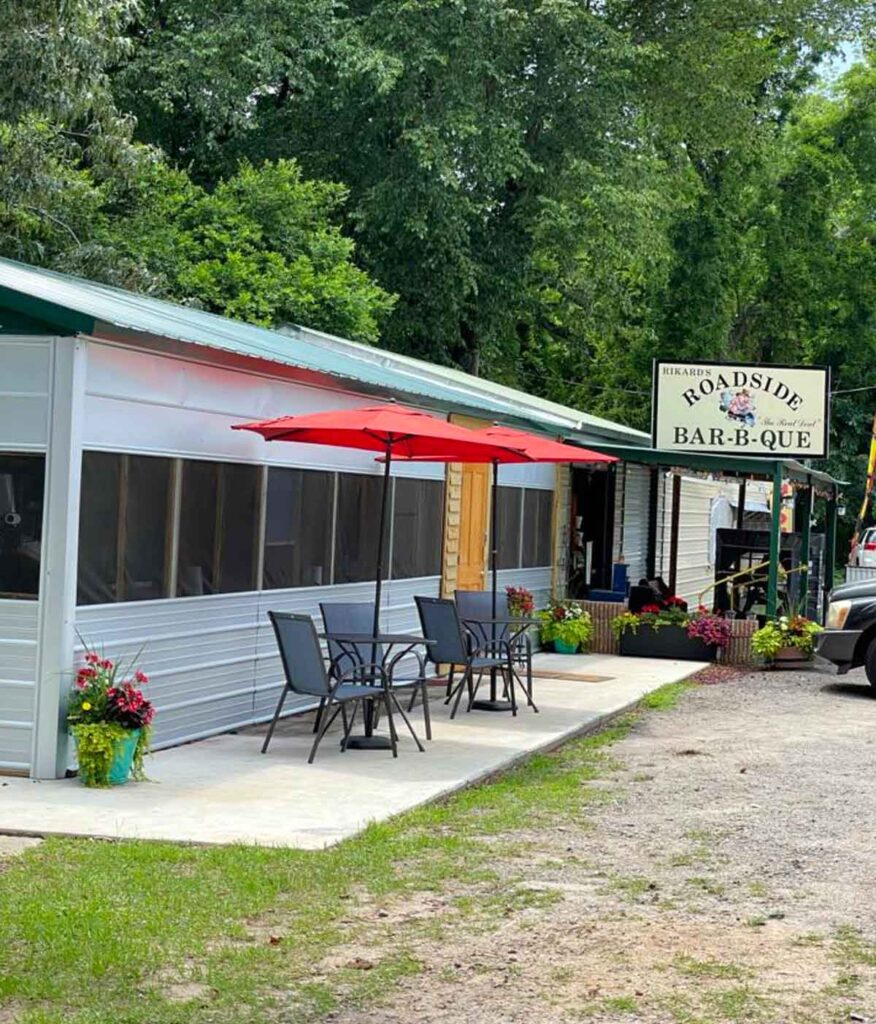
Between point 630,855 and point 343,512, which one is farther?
point 343,512

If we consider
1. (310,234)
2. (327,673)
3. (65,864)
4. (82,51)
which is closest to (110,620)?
(327,673)

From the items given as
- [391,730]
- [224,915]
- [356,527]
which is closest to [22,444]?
[391,730]

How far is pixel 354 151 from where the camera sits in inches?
1110

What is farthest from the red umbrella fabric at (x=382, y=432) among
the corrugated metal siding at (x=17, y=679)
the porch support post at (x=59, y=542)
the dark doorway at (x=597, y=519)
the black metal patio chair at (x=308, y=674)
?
the dark doorway at (x=597, y=519)

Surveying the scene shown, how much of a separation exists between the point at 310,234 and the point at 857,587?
12620 millimetres

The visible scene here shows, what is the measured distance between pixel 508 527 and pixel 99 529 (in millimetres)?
9331

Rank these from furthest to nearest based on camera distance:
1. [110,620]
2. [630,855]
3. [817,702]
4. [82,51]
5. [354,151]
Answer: [354,151]
[82,51]
[817,702]
[110,620]
[630,855]

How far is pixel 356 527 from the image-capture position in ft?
44.8

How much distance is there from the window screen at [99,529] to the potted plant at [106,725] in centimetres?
46

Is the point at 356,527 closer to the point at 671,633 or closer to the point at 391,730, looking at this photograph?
the point at 391,730

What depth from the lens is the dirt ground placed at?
5.26 m

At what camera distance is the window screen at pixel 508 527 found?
18.0 metres

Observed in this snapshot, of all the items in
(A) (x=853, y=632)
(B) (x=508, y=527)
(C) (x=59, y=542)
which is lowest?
(A) (x=853, y=632)

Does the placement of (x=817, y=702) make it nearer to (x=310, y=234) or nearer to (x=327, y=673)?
(x=327, y=673)
